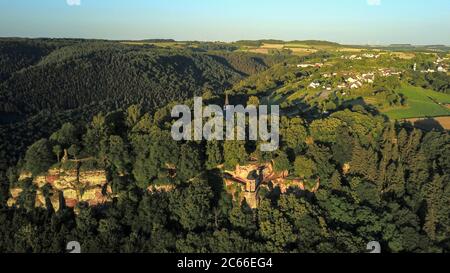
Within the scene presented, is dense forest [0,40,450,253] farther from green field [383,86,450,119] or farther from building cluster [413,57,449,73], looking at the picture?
building cluster [413,57,449,73]

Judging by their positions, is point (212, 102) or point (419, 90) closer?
point (212, 102)

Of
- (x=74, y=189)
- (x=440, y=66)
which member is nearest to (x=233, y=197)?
(x=74, y=189)

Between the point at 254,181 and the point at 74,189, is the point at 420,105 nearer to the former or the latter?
the point at 254,181

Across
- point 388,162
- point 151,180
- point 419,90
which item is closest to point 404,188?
point 388,162

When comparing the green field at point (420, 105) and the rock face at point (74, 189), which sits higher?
the green field at point (420, 105)

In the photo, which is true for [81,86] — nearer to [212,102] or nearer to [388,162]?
→ [212,102]

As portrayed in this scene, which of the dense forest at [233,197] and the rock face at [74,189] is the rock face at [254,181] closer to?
the dense forest at [233,197]

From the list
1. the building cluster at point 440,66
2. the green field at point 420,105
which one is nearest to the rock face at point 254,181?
the green field at point 420,105
